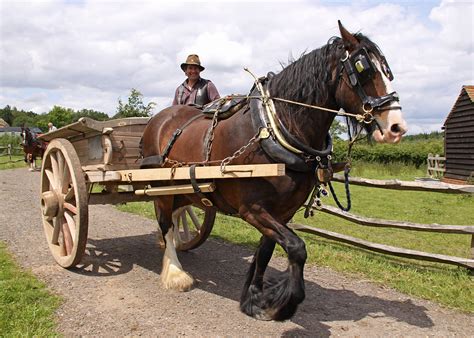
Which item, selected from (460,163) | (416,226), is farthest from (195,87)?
(460,163)

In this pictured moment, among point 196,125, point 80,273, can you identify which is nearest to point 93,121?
point 196,125

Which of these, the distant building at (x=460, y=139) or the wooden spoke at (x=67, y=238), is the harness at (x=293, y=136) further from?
the distant building at (x=460, y=139)

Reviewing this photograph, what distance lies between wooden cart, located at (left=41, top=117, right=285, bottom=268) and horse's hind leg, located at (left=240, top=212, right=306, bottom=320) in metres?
1.20

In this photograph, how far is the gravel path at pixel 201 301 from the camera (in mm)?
3752

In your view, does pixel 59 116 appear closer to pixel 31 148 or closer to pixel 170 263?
pixel 31 148

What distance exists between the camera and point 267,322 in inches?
152

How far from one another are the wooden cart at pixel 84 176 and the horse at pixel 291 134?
0.88 meters

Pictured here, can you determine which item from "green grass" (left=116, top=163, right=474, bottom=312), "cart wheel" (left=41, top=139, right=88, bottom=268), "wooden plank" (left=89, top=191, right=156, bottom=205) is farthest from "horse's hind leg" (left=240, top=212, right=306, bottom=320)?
"wooden plank" (left=89, top=191, right=156, bottom=205)

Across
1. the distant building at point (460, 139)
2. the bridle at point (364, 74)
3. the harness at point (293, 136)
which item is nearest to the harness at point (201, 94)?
the harness at point (293, 136)

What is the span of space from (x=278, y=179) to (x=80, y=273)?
2.80 m

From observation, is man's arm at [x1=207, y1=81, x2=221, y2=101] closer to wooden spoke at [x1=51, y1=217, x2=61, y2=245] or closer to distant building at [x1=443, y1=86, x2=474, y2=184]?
wooden spoke at [x1=51, y1=217, x2=61, y2=245]

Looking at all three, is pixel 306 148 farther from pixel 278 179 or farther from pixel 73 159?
pixel 73 159

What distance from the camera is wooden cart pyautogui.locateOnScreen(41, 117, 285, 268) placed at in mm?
4781

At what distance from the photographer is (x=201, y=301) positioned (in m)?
4.38
